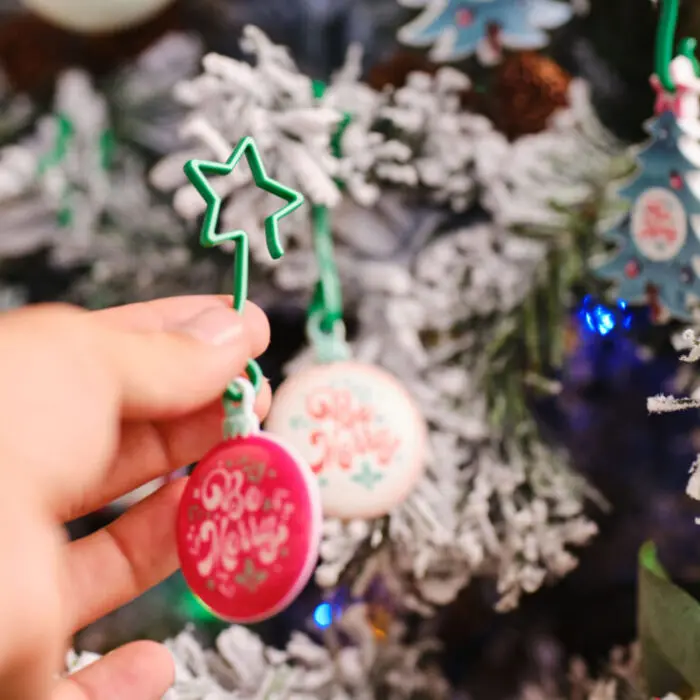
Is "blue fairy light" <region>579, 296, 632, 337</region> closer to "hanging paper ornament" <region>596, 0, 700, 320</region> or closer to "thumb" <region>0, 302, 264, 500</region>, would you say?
"hanging paper ornament" <region>596, 0, 700, 320</region>

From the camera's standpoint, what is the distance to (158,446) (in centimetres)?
56

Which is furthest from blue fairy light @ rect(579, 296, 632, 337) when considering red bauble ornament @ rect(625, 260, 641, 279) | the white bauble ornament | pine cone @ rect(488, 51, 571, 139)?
the white bauble ornament

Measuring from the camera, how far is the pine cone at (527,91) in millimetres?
753

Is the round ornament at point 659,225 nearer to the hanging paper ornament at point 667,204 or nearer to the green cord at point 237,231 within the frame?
the hanging paper ornament at point 667,204

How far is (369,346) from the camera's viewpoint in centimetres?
76

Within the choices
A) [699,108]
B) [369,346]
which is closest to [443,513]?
[369,346]

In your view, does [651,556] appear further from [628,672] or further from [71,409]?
[71,409]

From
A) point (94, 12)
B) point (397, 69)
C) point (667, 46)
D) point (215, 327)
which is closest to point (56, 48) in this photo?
point (94, 12)

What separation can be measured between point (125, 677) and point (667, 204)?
0.58 metres

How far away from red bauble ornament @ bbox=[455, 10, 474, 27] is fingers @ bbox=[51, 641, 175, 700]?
2.00ft

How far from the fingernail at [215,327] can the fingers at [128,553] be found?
0.58ft

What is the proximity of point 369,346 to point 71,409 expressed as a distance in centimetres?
43

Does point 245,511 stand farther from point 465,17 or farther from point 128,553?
point 465,17

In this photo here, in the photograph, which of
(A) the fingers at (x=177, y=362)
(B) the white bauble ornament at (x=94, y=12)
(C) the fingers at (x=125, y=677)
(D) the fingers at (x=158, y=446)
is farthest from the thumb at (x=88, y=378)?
(B) the white bauble ornament at (x=94, y=12)
